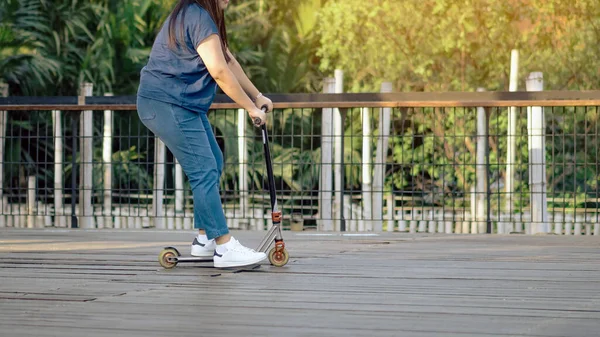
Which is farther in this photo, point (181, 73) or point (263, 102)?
point (263, 102)

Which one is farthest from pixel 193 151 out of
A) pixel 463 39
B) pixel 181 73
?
pixel 463 39

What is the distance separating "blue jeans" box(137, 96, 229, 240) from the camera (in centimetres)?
484

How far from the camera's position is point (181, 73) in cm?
481

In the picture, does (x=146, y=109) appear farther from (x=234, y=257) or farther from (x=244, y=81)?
(x=234, y=257)

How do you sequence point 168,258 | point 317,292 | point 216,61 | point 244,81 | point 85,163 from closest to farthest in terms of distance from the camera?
point 317,292 → point 216,61 → point 168,258 → point 244,81 → point 85,163

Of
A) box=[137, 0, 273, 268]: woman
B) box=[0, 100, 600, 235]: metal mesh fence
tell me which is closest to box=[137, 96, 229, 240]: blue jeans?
box=[137, 0, 273, 268]: woman

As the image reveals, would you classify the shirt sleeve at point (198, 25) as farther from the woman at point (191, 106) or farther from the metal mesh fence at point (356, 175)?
the metal mesh fence at point (356, 175)

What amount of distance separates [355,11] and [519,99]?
11401mm

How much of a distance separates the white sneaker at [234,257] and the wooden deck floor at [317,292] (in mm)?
48

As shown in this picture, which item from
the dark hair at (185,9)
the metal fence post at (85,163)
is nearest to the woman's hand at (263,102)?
the dark hair at (185,9)

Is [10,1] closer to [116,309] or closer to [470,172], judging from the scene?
[470,172]

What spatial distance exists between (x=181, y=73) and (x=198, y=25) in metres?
0.24

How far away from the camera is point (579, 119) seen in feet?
59.7

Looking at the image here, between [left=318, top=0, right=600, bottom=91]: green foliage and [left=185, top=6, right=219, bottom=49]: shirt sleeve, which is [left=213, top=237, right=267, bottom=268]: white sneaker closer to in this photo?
[left=185, top=6, right=219, bottom=49]: shirt sleeve
